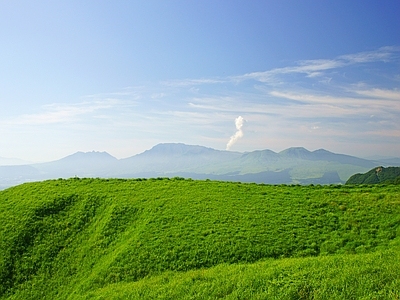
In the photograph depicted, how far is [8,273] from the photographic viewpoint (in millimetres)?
21094

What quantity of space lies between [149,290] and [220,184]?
16.4 metres

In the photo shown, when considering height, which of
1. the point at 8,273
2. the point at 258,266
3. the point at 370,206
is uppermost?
the point at 370,206

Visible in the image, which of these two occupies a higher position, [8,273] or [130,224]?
[130,224]

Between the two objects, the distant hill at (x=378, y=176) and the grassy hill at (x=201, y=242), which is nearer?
the grassy hill at (x=201, y=242)

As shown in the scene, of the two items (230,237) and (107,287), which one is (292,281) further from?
(107,287)

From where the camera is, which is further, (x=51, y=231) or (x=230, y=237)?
(x=51, y=231)

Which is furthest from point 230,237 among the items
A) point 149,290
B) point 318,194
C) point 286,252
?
point 318,194

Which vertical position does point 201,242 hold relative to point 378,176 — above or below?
above

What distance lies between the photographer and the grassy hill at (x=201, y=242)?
14727mm

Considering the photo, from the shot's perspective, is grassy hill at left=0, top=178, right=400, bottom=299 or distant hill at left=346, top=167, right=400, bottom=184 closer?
grassy hill at left=0, top=178, right=400, bottom=299

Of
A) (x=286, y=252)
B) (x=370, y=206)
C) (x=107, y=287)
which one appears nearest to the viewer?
(x=107, y=287)

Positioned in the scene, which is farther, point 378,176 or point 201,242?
point 378,176

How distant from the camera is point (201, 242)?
68.6 ft

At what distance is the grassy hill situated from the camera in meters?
14.7
